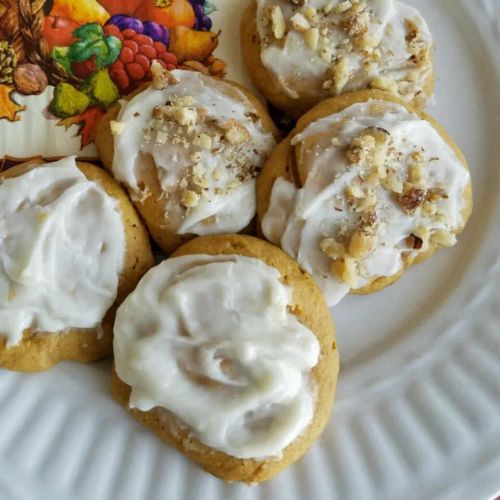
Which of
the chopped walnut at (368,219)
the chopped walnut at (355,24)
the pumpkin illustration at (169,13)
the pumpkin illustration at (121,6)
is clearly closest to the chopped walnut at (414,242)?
the chopped walnut at (368,219)

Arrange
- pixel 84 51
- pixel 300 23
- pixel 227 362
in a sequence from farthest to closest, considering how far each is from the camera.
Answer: pixel 84 51 < pixel 300 23 < pixel 227 362

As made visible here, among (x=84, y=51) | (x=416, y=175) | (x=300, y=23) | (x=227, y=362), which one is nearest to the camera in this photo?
(x=227, y=362)

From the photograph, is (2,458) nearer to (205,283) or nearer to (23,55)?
(205,283)

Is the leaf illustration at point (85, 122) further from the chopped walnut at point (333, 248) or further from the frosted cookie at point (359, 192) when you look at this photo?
the chopped walnut at point (333, 248)

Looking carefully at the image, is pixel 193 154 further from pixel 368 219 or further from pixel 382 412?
pixel 382 412

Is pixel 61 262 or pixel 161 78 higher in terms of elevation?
pixel 161 78

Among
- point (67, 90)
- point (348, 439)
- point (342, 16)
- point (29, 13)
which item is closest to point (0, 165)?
point (67, 90)

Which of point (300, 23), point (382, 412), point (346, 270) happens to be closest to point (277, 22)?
point (300, 23)
